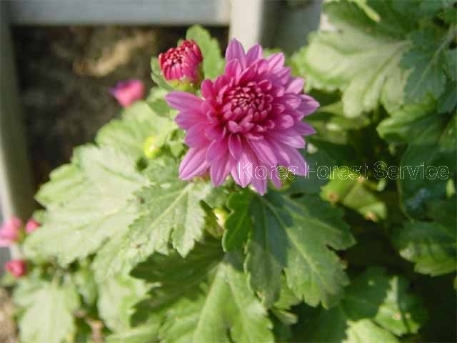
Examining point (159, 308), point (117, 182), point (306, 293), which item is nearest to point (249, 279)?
point (306, 293)

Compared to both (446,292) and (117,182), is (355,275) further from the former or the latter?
(117,182)

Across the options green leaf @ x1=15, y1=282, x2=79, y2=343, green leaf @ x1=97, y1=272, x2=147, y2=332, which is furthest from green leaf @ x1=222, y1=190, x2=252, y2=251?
green leaf @ x1=15, y1=282, x2=79, y2=343

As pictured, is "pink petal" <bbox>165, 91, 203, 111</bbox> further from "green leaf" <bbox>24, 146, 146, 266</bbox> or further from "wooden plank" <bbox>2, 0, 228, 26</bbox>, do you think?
"wooden plank" <bbox>2, 0, 228, 26</bbox>

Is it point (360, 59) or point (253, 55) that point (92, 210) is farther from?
point (360, 59)

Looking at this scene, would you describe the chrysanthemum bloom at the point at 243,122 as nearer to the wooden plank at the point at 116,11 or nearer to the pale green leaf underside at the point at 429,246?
the pale green leaf underside at the point at 429,246

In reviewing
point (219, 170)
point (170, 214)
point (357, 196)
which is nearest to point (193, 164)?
point (219, 170)
